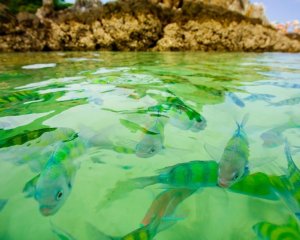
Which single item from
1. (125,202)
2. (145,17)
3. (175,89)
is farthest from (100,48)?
(125,202)

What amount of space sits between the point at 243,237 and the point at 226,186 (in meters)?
0.23

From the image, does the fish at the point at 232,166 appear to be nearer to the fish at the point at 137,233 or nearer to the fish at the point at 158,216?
the fish at the point at 158,216

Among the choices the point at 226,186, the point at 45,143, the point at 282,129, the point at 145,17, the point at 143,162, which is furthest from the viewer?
the point at 145,17

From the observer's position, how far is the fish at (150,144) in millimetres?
1479

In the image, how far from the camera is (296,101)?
8.55 feet

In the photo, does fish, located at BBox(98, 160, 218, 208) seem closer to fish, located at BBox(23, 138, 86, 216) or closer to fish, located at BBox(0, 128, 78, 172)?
fish, located at BBox(23, 138, 86, 216)

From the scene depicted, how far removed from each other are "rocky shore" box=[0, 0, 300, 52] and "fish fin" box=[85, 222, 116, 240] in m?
15.3

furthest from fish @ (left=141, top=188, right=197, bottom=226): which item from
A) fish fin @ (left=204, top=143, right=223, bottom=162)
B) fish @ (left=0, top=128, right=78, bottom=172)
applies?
fish @ (left=0, top=128, right=78, bottom=172)

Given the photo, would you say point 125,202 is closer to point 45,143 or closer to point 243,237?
point 243,237

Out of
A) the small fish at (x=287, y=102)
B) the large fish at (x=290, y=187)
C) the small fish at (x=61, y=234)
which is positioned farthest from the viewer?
the small fish at (x=287, y=102)

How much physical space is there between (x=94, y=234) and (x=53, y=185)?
10.9 inches

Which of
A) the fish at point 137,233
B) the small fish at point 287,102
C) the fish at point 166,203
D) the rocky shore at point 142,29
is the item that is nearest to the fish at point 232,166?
the fish at point 166,203

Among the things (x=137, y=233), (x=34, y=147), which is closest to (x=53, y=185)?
(x=137, y=233)

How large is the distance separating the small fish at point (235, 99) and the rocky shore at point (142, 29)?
513 inches
